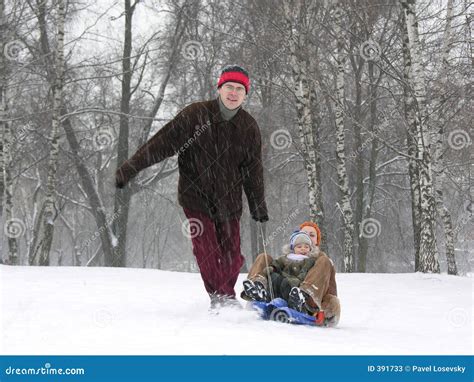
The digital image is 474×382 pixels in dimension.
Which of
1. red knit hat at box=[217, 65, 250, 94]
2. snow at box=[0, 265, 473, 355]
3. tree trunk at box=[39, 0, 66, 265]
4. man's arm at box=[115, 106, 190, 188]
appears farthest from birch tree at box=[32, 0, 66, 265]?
red knit hat at box=[217, 65, 250, 94]

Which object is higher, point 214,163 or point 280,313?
point 214,163

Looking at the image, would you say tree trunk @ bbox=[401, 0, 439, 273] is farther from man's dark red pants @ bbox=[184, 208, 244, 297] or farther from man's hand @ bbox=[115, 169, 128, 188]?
man's hand @ bbox=[115, 169, 128, 188]

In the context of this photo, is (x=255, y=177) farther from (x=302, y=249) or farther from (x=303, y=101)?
(x=303, y=101)

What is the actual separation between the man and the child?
0.75ft

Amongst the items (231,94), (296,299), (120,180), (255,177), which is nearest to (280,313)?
(296,299)

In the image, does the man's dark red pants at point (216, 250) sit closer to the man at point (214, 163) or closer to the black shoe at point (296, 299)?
the man at point (214, 163)

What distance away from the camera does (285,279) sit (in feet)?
14.6

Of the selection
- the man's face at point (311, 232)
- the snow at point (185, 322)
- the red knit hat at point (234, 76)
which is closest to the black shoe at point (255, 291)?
the snow at point (185, 322)

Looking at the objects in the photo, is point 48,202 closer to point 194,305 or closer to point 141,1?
point 141,1

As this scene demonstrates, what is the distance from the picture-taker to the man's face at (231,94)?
14.4ft

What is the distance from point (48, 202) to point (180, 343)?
1129 centimetres

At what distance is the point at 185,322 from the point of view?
3793 millimetres

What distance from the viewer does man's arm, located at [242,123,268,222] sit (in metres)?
4.65

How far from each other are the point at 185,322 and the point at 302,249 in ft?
4.38
